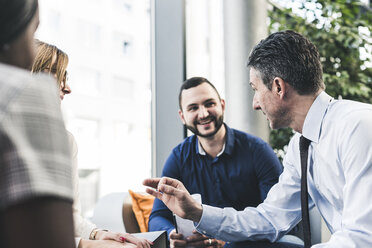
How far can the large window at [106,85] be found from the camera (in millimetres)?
3838

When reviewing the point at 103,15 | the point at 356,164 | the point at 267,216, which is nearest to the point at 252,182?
the point at 267,216

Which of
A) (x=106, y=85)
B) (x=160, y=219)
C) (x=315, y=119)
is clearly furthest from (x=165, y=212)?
(x=106, y=85)

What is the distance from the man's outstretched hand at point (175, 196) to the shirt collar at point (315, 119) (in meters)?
0.54

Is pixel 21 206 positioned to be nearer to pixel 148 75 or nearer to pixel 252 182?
pixel 252 182

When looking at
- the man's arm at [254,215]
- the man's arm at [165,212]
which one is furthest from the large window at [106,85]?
the man's arm at [254,215]

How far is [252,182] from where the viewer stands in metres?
2.38

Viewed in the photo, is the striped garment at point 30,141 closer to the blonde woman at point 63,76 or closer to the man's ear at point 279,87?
the blonde woman at point 63,76

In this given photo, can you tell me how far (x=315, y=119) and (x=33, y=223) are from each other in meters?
1.35

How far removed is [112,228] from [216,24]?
8.03 feet

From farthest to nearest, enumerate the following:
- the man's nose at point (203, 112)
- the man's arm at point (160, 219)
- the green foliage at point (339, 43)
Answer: the green foliage at point (339, 43) < the man's nose at point (203, 112) < the man's arm at point (160, 219)

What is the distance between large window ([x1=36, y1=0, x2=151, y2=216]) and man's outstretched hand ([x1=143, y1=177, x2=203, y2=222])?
147 centimetres

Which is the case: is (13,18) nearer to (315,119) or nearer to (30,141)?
(30,141)

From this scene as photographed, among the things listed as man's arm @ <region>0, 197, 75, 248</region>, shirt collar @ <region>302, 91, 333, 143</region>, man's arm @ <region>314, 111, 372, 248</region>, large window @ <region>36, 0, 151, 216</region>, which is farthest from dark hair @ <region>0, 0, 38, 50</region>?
large window @ <region>36, 0, 151, 216</region>

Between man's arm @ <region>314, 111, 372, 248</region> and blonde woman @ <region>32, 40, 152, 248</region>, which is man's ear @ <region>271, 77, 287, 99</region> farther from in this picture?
blonde woman @ <region>32, 40, 152, 248</region>
